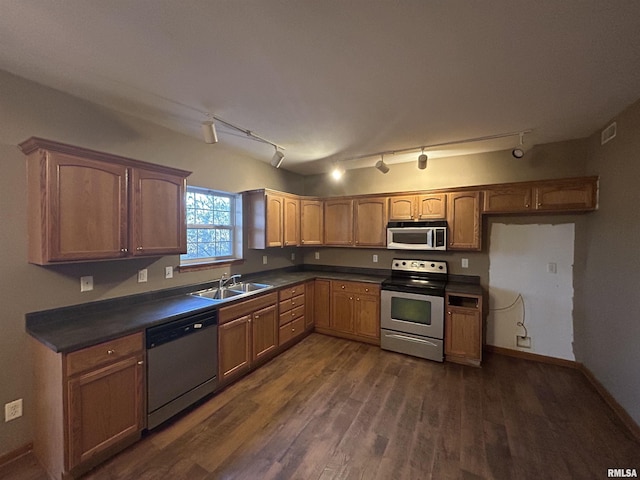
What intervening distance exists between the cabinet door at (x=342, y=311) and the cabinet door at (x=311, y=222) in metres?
0.96

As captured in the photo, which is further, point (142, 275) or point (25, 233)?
point (142, 275)

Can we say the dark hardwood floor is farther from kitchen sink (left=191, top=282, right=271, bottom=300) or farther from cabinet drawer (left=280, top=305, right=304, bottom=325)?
kitchen sink (left=191, top=282, right=271, bottom=300)

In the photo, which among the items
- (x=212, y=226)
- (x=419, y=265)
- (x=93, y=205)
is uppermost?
(x=93, y=205)

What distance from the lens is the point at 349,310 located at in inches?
153

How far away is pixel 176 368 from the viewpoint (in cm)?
217

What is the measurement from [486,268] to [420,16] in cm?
319

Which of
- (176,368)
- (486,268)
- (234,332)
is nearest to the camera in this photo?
(176,368)

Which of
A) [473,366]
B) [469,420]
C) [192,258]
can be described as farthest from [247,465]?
[473,366]

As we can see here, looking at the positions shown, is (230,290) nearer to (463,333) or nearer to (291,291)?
(291,291)

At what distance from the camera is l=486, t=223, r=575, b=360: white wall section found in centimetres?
314

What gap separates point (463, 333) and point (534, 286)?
113cm

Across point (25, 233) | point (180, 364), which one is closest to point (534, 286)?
point (180, 364)

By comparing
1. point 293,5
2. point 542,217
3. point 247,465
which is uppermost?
point 293,5

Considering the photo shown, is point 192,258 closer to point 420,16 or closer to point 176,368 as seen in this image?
point 176,368
